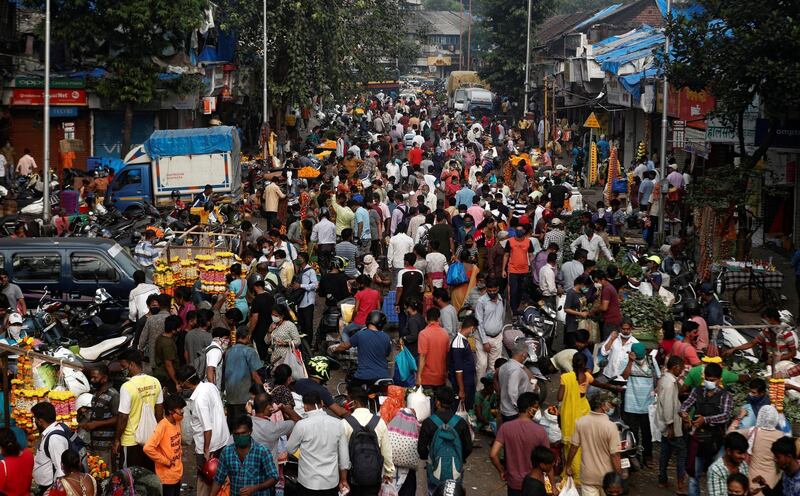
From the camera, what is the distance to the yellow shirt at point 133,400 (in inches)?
413

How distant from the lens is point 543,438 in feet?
31.0

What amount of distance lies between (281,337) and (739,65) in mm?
10616

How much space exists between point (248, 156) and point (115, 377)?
3071 centimetres

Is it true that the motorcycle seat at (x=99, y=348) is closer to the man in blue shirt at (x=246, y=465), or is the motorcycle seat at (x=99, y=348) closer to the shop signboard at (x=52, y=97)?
the man in blue shirt at (x=246, y=465)

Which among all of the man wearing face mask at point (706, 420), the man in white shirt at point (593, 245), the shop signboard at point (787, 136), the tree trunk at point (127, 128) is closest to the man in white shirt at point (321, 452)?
the man wearing face mask at point (706, 420)

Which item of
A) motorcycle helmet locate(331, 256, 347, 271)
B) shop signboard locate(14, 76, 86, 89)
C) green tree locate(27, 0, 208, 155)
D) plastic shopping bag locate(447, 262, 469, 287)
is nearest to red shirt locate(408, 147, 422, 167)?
green tree locate(27, 0, 208, 155)

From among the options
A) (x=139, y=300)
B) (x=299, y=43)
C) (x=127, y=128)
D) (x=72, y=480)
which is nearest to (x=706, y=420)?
(x=72, y=480)

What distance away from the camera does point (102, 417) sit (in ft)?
35.1

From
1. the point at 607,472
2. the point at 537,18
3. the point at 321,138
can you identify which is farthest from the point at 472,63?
the point at 607,472

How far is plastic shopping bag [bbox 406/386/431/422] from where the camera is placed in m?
10.8

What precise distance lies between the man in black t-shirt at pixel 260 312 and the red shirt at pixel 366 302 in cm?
116

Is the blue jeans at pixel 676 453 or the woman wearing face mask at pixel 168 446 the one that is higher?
the woman wearing face mask at pixel 168 446

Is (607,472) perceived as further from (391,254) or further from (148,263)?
(148,263)

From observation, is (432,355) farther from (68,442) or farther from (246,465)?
(68,442)
